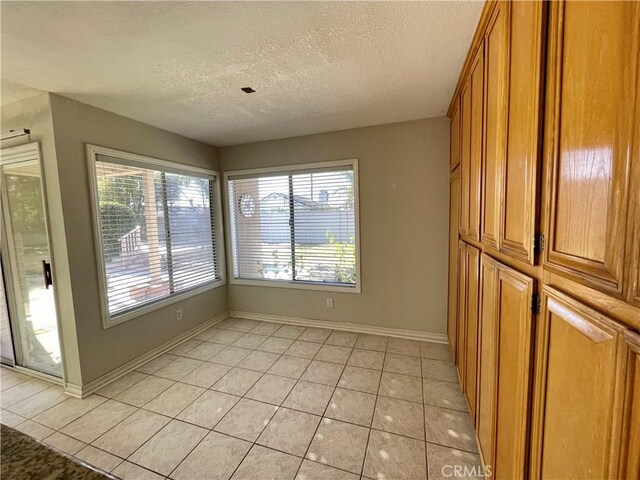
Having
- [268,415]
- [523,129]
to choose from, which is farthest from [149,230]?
[523,129]

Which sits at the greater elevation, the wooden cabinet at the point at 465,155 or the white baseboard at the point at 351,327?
the wooden cabinet at the point at 465,155

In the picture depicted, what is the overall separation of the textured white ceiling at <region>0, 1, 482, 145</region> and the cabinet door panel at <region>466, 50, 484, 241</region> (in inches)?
9.0

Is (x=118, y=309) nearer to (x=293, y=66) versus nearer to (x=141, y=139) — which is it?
(x=141, y=139)

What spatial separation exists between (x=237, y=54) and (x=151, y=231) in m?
2.11

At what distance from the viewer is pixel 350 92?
2238 millimetres

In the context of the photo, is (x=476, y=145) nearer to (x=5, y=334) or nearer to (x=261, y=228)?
(x=261, y=228)

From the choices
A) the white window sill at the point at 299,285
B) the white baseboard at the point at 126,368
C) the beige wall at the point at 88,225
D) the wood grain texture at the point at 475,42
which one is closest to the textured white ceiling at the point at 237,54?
the wood grain texture at the point at 475,42

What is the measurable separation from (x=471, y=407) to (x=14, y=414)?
3438 mm

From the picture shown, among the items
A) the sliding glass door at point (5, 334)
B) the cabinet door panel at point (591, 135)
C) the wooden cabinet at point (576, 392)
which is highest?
the cabinet door panel at point (591, 135)

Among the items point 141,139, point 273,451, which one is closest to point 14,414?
point 273,451

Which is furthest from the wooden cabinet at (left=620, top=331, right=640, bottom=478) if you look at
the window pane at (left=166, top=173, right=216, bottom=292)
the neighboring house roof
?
the window pane at (left=166, top=173, right=216, bottom=292)

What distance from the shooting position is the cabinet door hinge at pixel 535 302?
2.78ft

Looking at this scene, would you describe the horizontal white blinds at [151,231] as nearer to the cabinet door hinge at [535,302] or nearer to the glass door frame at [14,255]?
the glass door frame at [14,255]

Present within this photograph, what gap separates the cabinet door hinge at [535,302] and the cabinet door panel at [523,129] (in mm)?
Result: 115
